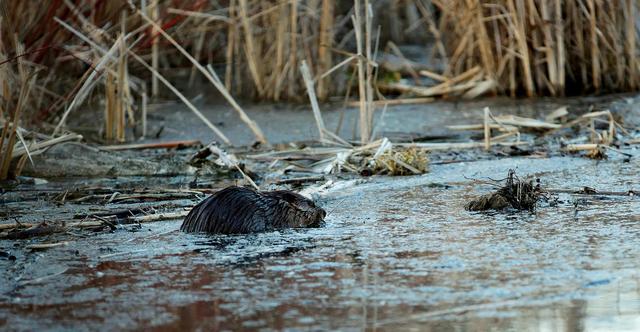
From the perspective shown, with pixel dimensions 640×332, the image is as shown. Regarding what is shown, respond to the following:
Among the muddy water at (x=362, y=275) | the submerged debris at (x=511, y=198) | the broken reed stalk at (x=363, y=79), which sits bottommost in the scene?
the muddy water at (x=362, y=275)

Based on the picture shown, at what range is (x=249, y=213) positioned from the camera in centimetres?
390

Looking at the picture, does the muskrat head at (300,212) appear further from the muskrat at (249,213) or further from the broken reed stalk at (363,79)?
the broken reed stalk at (363,79)

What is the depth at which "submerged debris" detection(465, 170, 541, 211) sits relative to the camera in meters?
4.18

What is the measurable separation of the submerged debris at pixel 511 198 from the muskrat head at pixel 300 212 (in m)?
0.69

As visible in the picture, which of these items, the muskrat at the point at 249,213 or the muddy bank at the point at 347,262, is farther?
the muskrat at the point at 249,213

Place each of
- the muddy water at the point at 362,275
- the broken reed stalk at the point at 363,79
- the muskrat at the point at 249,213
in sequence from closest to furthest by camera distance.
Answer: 1. the muddy water at the point at 362,275
2. the muskrat at the point at 249,213
3. the broken reed stalk at the point at 363,79

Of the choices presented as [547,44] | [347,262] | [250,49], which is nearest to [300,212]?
[347,262]

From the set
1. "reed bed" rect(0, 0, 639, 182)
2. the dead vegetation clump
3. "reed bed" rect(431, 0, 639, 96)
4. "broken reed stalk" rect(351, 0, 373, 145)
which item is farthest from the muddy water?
"reed bed" rect(431, 0, 639, 96)

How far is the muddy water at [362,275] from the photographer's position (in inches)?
106

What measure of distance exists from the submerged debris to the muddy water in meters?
0.06

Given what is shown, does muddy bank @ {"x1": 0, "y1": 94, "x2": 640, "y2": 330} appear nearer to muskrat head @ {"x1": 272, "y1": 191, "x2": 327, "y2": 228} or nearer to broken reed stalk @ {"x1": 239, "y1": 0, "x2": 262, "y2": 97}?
muskrat head @ {"x1": 272, "y1": 191, "x2": 327, "y2": 228}

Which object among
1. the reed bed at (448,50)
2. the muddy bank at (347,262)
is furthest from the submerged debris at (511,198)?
the reed bed at (448,50)

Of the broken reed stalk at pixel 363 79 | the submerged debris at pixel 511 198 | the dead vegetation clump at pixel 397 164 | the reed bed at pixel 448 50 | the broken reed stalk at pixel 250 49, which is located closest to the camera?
the submerged debris at pixel 511 198

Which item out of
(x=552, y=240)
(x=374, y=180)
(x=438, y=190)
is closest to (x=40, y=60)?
(x=374, y=180)
